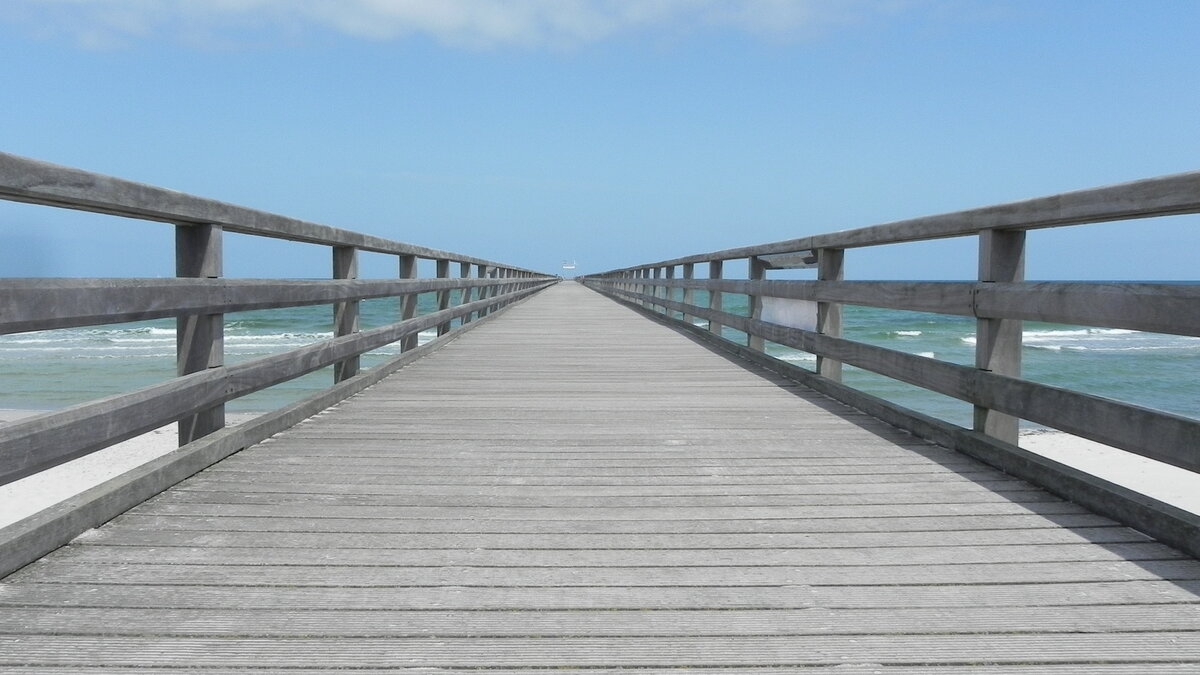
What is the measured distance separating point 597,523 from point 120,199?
6.03 ft

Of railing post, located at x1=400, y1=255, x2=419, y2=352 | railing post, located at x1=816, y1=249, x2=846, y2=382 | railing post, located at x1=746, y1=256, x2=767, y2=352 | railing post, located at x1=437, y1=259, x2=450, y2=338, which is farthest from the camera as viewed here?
railing post, located at x1=437, y1=259, x2=450, y2=338

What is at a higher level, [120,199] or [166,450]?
[120,199]

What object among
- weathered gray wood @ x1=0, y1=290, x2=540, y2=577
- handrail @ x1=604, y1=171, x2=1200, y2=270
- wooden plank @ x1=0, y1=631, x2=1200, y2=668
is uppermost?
handrail @ x1=604, y1=171, x2=1200, y2=270

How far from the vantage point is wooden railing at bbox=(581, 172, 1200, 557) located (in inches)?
97.3

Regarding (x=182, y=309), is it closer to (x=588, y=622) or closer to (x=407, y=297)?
(x=588, y=622)

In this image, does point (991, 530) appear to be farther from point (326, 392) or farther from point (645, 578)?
point (326, 392)

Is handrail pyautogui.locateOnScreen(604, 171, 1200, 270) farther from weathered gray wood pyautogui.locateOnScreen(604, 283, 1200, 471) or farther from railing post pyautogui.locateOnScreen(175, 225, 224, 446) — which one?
railing post pyautogui.locateOnScreen(175, 225, 224, 446)

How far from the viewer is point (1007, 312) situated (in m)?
3.26

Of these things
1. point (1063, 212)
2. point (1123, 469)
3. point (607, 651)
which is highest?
point (1063, 212)

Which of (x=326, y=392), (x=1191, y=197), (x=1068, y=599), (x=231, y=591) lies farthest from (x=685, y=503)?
(x=326, y=392)

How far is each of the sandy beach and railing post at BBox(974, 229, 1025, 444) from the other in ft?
25.6

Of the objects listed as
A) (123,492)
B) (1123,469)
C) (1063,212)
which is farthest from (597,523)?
(1123,469)

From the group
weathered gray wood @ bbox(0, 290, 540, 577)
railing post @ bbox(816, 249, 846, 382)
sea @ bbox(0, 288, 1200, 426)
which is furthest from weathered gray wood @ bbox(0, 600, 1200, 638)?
sea @ bbox(0, 288, 1200, 426)

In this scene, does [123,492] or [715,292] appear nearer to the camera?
[123,492]
